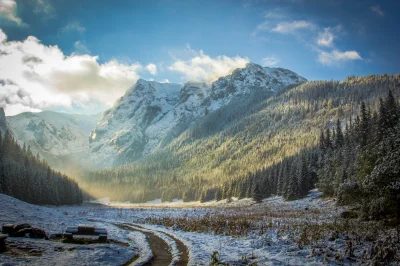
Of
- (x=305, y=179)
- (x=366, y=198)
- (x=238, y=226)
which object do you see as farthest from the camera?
(x=305, y=179)

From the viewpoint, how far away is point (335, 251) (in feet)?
Answer: 45.1

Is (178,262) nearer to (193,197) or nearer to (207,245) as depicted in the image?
(207,245)

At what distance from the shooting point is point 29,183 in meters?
80.2

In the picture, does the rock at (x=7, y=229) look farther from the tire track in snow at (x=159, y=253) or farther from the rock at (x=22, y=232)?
the tire track in snow at (x=159, y=253)

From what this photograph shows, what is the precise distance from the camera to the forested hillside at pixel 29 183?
2960 inches

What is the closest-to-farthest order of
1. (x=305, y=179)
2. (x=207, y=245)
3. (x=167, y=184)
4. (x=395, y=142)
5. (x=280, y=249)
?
1. (x=280, y=249)
2. (x=207, y=245)
3. (x=395, y=142)
4. (x=305, y=179)
5. (x=167, y=184)

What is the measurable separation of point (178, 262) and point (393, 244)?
1101cm

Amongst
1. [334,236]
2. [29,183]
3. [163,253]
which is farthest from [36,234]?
[29,183]

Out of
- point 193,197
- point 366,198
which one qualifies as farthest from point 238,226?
point 193,197

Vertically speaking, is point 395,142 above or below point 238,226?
above

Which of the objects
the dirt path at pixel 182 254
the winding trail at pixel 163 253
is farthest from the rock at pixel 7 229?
the dirt path at pixel 182 254

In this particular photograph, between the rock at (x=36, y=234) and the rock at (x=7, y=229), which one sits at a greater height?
the rock at (x=7, y=229)

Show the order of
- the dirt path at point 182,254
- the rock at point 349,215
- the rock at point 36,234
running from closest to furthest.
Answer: the dirt path at point 182,254
the rock at point 36,234
the rock at point 349,215

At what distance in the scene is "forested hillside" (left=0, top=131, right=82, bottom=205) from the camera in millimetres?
75188
